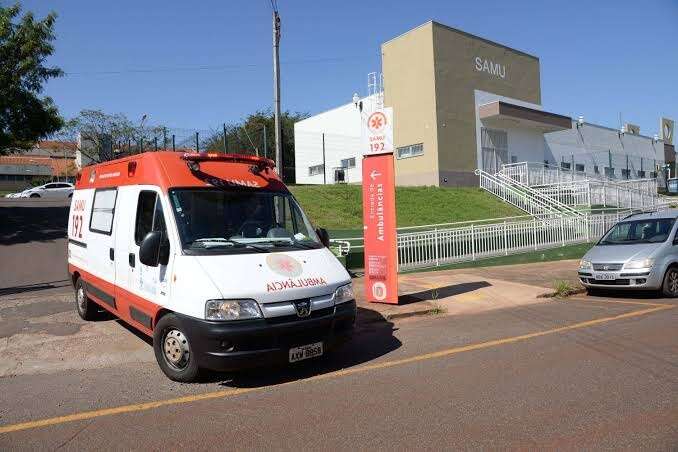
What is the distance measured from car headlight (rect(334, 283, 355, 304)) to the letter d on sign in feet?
11.0

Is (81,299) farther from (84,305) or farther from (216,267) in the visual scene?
(216,267)

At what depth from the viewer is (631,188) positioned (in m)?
28.5

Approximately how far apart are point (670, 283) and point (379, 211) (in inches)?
228

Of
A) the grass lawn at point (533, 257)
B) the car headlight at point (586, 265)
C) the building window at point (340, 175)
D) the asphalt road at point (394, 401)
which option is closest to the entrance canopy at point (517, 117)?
the building window at point (340, 175)

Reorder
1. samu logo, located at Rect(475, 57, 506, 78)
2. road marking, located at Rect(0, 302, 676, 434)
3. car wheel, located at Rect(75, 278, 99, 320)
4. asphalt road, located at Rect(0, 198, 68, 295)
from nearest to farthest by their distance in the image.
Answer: road marking, located at Rect(0, 302, 676, 434)
car wheel, located at Rect(75, 278, 99, 320)
asphalt road, located at Rect(0, 198, 68, 295)
samu logo, located at Rect(475, 57, 506, 78)

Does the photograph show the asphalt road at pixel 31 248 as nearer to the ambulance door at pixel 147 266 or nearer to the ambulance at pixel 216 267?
the ambulance at pixel 216 267

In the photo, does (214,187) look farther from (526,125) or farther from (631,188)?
(526,125)

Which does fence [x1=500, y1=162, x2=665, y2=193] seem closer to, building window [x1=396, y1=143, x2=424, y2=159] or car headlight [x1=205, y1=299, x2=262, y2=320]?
building window [x1=396, y1=143, x2=424, y2=159]

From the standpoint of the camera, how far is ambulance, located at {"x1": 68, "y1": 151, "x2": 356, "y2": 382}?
511 cm

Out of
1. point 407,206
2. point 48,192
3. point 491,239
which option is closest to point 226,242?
point 491,239

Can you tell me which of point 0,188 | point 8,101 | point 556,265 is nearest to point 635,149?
point 556,265

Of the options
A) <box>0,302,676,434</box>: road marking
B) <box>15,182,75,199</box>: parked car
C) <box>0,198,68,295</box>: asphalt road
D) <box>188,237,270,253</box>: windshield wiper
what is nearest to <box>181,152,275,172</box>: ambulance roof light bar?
<box>188,237,270,253</box>: windshield wiper

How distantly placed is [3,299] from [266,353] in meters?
7.36

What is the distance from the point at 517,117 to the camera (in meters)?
31.1
